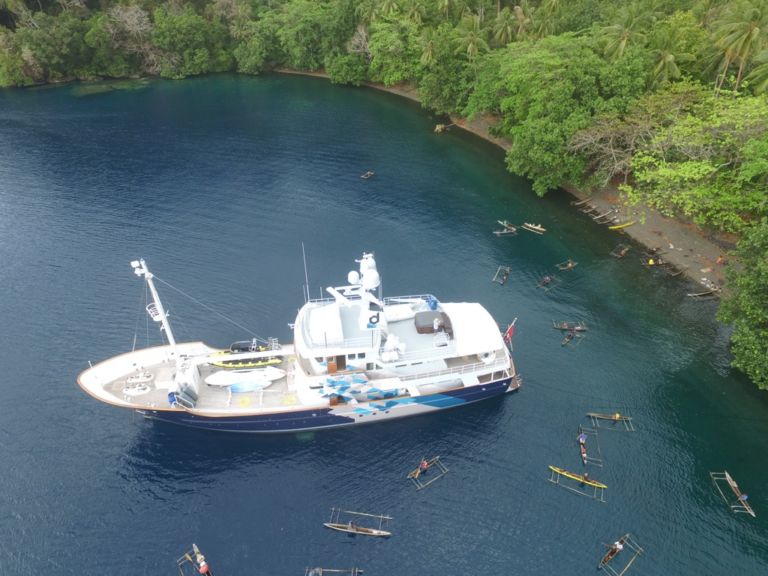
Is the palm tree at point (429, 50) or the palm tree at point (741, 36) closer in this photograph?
the palm tree at point (741, 36)

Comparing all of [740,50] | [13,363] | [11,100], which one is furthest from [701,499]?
[11,100]

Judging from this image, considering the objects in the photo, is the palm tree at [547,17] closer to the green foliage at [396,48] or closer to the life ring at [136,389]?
the green foliage at [396,48]

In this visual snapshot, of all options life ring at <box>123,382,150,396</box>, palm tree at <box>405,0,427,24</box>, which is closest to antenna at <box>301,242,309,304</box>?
life ring at <box>123,382,150,396</box>

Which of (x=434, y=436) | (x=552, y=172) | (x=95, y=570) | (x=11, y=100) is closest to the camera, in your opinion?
(x=95, y=570)

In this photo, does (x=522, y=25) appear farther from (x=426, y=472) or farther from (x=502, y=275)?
(x=426, y=472)

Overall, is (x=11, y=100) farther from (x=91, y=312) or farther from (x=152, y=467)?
(x=152, y=467)

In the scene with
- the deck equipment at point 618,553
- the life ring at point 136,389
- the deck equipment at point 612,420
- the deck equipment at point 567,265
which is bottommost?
the deck equipment at point 618,553

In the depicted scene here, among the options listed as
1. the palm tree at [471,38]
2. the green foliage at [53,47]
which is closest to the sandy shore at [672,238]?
the palm tree at [471,38]
